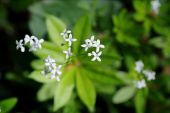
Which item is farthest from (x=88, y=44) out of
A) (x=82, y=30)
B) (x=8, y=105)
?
(x=8, y=105)

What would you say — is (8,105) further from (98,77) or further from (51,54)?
(98,77)

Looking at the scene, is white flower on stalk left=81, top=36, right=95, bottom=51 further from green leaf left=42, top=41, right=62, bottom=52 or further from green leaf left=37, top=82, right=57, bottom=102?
green leaf left=37, top=82, right=57, bottom=102

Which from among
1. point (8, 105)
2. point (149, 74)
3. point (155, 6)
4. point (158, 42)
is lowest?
point (8, 105)

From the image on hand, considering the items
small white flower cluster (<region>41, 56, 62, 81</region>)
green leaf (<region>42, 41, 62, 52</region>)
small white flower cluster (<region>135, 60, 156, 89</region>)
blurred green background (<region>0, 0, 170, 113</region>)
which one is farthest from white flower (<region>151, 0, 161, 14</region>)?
small white flower cluster (<region>41, 56, 62, 81</region>)

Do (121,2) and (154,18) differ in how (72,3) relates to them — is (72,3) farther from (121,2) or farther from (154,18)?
(154,18)

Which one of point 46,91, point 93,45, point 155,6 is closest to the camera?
point 93,45

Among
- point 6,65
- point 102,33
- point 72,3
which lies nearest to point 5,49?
point 6,65

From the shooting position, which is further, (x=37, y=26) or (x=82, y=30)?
(x=37, y=26)

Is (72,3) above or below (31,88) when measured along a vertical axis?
above
